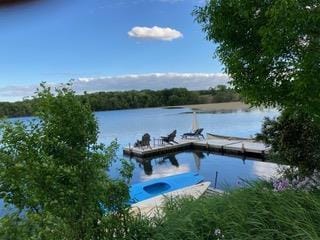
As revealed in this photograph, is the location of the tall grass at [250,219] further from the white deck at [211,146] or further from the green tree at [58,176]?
the white deck at [211,146]

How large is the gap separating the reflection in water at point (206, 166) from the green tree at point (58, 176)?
17509 millimetres

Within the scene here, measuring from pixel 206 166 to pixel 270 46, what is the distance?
71.8ft

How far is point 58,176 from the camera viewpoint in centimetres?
A: 427

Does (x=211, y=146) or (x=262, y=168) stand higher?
(x=211, y=146)

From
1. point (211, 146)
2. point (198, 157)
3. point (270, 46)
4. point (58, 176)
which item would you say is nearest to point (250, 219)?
point (58, 176)

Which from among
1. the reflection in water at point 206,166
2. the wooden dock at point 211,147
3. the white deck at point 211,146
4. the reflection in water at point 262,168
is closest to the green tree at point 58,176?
the reflection in water at point 206,166

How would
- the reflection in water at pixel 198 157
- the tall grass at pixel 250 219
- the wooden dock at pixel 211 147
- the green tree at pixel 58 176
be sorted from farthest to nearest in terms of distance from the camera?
the wooden dock at pixel 211 147
the reflection in water at pixel 198 157
the green tree at pixel 58 176
the tall grass at pixel 250 219

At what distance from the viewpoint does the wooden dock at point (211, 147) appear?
28.4 meters

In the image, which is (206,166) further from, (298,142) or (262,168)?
(298,142)

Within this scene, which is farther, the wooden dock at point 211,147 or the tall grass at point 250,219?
the wooden dock at point 211,147

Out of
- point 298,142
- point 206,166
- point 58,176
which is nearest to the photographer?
point 58,176

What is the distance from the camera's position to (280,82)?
5.83 metres

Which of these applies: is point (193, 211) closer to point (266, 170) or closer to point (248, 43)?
point (248, 43)

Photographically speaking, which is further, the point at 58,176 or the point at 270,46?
the point at 270,46
